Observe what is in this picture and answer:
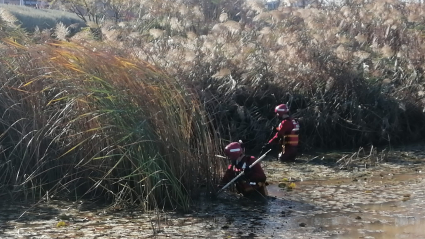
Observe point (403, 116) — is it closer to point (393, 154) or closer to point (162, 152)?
point (393, 154)

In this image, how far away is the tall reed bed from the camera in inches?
333

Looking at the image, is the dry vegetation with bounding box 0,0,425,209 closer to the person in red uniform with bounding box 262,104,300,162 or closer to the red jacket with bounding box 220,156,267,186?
the red jacket with bounding box 220,156,267,186

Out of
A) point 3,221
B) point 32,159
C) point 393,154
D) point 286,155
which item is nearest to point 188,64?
point 286,155

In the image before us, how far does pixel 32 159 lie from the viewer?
8812 millimetres

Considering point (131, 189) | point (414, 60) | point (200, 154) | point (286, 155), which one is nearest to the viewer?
point (131, 189)

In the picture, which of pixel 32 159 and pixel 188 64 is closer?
pixel 32 159

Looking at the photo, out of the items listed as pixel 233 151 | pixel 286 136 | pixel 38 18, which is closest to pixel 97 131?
pixel 233 151

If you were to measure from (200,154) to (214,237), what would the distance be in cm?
174

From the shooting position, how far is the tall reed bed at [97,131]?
8.45 metres

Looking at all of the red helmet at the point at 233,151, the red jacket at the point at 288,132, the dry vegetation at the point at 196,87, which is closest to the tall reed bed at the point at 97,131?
the dry vegetation at the point at 196,87

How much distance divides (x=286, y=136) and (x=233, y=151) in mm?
3245

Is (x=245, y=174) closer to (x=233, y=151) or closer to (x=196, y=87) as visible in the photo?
(x=233, y=151)

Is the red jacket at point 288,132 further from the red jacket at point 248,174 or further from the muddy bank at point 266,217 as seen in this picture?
the red jacket at point 248,174

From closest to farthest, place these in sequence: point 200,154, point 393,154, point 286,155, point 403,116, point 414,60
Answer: point 200,154 → point 286,155 → point 393,154 → point 403,116 → point 414,60
